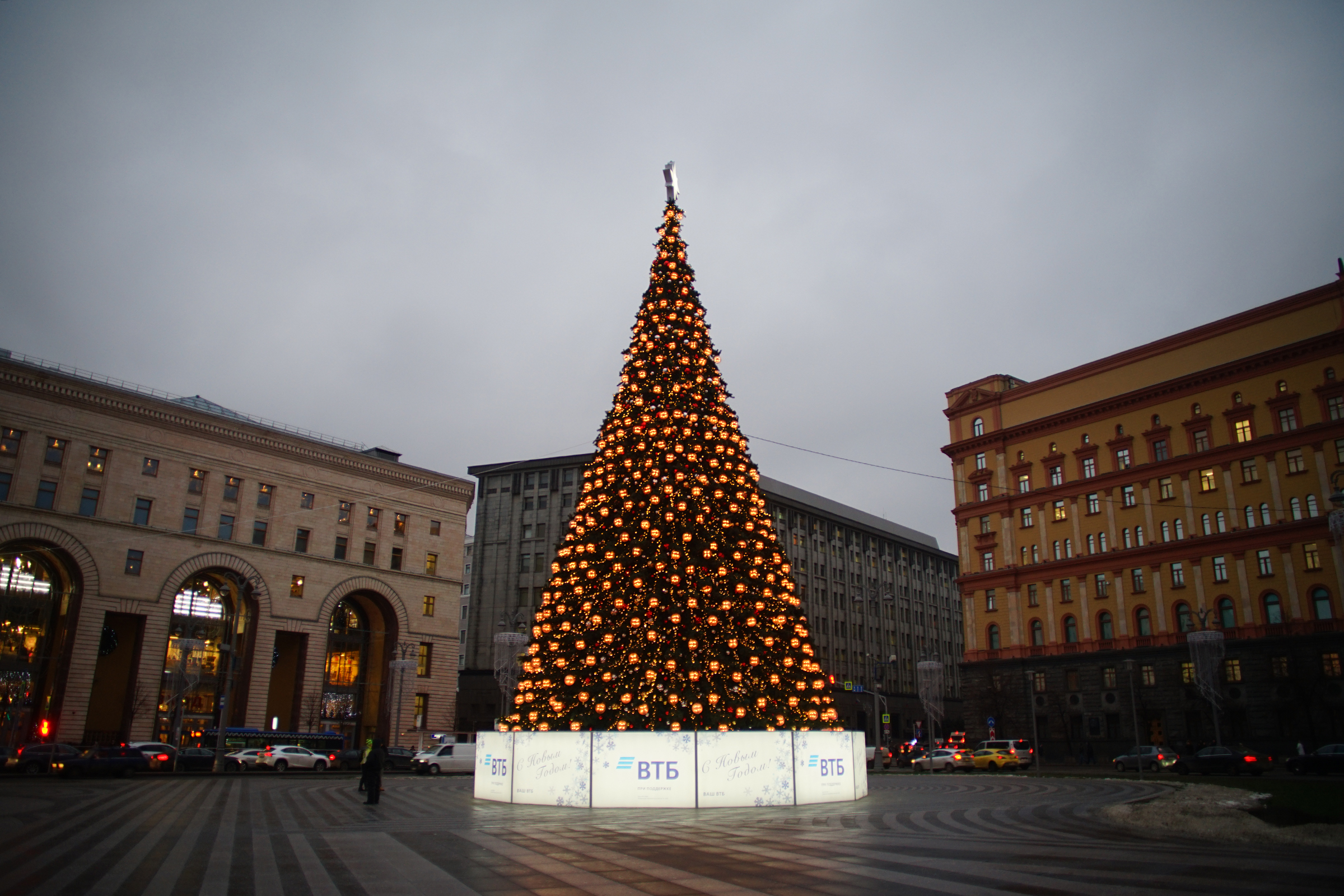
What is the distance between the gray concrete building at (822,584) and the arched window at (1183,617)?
16214mm

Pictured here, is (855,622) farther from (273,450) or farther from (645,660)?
(645,660)

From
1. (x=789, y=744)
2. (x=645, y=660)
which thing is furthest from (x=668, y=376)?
(x=789, y=744)

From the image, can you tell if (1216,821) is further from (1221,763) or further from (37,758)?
(37,758)

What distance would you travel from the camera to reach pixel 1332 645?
170ft

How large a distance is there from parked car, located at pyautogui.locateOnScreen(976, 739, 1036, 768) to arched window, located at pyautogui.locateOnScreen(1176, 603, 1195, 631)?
595 inches

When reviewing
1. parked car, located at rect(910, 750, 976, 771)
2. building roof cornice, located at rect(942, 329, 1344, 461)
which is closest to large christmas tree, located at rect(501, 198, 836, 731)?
parked car, located at rect(910, 750, 976, 771)

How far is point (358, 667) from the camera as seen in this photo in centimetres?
6794

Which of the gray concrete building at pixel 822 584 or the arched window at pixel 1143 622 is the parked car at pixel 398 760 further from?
the arched window at pixel 1143 622

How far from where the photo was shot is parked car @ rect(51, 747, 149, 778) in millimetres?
33469

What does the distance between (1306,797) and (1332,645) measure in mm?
39512

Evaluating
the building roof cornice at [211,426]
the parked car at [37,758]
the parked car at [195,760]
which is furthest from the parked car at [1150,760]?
the parked car at [37,758]

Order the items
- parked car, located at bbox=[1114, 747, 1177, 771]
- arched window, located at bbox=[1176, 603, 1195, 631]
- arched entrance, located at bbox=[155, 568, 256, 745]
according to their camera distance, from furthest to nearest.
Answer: arched window, located at bbox=[1176, 603, 1195, 631] < arched entrance, located at bbox=[155, 568, 256, 745] < parked car, located at bbox=[1114, 747, 1177, 771]

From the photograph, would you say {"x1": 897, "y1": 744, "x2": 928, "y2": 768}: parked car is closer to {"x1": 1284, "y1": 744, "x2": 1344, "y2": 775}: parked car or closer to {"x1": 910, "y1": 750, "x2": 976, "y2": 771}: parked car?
{"x1": 910, "y1": 750, "x2": 976, "y2": 771}: parked car

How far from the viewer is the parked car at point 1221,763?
122ft
